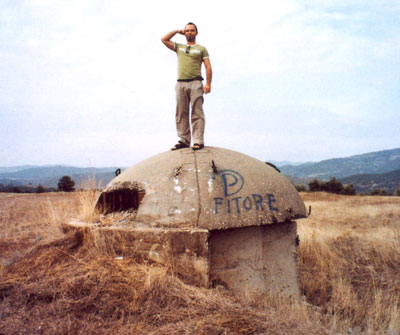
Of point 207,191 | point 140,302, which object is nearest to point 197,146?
point 207,191

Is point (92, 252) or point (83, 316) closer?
point (83, 316)

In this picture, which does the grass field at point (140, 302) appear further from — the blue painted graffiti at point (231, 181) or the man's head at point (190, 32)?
the man's head at point (190, 32)

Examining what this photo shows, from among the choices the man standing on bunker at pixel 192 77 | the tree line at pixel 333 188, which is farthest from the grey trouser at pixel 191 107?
the tree line at pixel 333 188

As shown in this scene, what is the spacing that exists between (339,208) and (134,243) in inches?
484

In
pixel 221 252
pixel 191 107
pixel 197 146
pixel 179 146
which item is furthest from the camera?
pixel 179 146

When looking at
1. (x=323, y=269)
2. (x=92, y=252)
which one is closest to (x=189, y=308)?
(x=92, y=252)

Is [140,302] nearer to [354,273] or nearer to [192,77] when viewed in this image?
[192,77]

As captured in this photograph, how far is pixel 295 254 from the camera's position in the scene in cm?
466

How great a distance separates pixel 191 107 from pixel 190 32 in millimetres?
1086

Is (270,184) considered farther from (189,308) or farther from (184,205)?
(189,308)

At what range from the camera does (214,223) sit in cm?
384

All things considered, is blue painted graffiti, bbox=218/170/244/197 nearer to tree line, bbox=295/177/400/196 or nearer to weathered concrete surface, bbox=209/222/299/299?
weathered concrete surface, bbox=209/222/299/299

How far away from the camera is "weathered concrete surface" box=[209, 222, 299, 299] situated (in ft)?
13.2

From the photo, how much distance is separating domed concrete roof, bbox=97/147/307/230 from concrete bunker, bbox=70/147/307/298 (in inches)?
0.5
